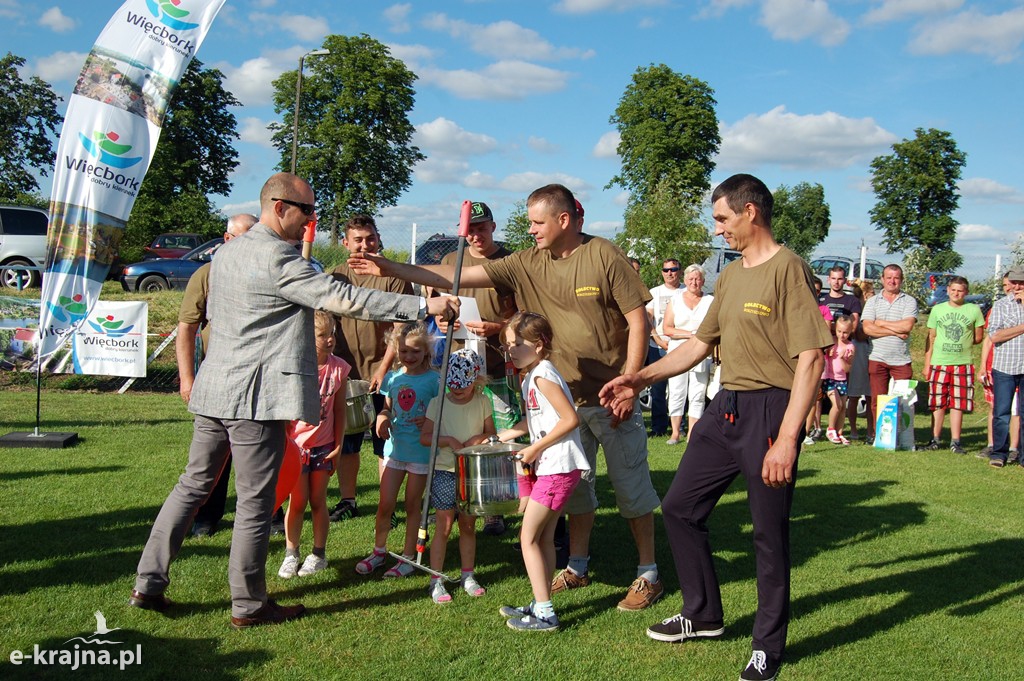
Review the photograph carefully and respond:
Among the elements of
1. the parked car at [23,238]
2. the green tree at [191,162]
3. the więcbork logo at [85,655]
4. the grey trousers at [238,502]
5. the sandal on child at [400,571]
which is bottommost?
the więcbork logo at [85,655]

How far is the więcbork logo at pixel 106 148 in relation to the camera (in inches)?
305

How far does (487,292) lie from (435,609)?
2357 millimetres

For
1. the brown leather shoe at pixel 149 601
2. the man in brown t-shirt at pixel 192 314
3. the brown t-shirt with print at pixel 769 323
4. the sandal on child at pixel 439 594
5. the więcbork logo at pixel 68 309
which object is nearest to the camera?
the brown t-shirt with print at pixel 769 323

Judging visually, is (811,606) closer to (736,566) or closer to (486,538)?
(736,566)

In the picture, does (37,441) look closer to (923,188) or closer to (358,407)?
(358,407)

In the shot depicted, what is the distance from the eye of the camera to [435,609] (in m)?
4.69

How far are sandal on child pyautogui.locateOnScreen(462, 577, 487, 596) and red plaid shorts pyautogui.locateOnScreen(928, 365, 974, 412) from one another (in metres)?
7.85

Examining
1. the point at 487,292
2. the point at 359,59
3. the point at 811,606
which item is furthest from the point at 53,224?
the point at 359,59

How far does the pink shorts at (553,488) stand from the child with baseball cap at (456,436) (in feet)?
2.03

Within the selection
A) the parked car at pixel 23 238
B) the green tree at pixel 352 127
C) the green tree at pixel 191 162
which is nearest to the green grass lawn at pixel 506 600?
the parked car at pixel 23 238

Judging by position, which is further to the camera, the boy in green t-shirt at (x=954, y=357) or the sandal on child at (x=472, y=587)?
the boy in green t-shirt at (x=954, y=357)

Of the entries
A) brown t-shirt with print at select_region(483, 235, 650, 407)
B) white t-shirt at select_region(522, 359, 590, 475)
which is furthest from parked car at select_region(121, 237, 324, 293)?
white t-shirt at select_region(522, 359, 590, 475)

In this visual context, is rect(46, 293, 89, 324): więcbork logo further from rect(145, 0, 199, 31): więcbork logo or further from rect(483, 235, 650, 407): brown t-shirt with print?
rect(483, 235, 650, 407): brown t-shirt with print

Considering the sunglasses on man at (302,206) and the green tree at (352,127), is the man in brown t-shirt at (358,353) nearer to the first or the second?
the sunglasses on man at (302,206)
